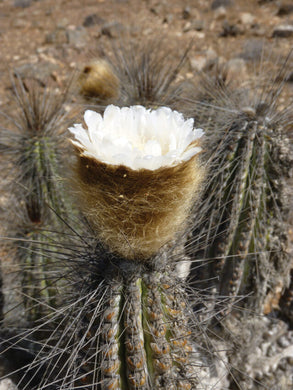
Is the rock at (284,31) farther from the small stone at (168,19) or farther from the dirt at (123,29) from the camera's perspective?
the small stone at (168,19)

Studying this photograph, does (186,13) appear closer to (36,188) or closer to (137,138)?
(36,188)

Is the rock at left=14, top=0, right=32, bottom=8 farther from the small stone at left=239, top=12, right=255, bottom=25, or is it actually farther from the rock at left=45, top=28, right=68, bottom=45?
the small stone at left=239, top=12, right=255, bottom=25

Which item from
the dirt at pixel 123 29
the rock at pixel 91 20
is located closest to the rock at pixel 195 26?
the dirt at pixel 123 29

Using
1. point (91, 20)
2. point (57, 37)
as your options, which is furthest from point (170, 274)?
point (91, 20)

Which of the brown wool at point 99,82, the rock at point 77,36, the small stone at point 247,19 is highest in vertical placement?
the small stone at point 247,19

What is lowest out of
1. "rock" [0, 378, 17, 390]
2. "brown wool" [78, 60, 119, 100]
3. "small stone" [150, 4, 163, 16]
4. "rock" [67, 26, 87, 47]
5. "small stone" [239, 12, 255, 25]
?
"rock" [0, 378, 17, 390]

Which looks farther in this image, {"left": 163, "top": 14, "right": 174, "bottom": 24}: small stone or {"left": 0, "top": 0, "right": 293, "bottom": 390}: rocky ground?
{"left": 163, "top": 14, "right": 174, "bottom": 24}: small stone

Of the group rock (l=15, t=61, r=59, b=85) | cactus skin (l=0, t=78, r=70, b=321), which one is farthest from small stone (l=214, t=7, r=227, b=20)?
cactus skin (l=0, t=78, r=70, b=321)
